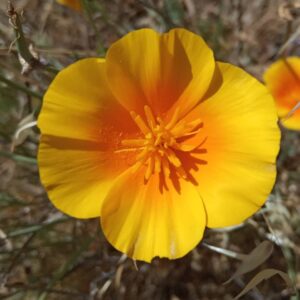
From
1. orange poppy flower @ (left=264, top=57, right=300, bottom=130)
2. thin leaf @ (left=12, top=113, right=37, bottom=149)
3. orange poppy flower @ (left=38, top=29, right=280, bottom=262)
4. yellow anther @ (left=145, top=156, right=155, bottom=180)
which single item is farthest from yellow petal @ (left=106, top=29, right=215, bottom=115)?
orange poppy flower @ (left=264, top=57, right=300, bottom=130)

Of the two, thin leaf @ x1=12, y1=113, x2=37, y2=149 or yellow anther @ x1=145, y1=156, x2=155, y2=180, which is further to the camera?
thin leaf @ x1=12, y1=113, x2=37, y2=149

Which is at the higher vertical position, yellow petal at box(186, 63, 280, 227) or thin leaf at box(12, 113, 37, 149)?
yellow petal at box(186, 63, 280, 227)

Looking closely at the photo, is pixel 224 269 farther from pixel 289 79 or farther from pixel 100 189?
pixel 100 189

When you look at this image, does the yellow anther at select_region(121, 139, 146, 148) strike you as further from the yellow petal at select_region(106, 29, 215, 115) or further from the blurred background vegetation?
the blurred background vegetation

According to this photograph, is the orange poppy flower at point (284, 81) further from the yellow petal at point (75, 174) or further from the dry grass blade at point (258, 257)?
the yellow petal at point (75, 174)

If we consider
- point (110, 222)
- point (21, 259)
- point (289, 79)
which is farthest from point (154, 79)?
point (21, 259)

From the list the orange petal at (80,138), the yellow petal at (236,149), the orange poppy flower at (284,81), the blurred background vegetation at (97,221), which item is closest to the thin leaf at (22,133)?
the blurred background vegetation at (97,221)
